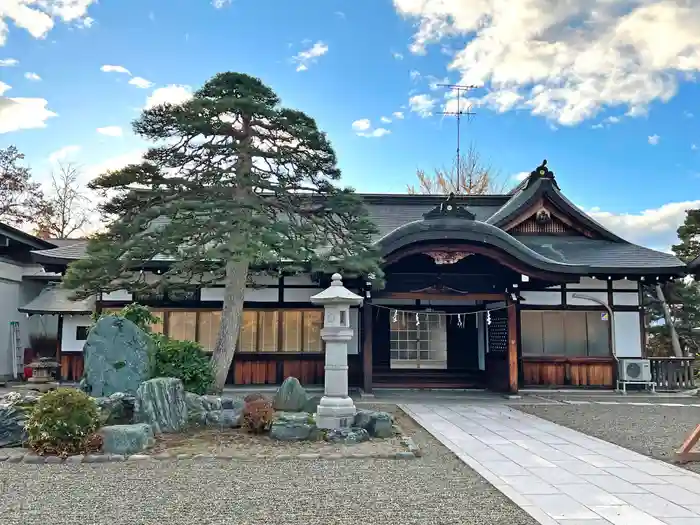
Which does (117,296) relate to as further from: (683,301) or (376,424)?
(683,301)

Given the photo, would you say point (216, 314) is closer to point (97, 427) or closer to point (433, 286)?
point (433, 286)

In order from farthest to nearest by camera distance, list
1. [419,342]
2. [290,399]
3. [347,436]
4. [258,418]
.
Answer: [419,342], [290,399], [258,418], [347,436]

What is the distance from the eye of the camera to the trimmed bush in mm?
7531

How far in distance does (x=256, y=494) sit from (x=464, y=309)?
10.3m

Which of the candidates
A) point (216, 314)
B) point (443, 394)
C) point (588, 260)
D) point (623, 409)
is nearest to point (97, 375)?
point (216, 314)

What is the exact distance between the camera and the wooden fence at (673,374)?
515 inches

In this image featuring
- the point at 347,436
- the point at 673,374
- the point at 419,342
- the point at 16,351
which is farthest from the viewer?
the point at 16,351

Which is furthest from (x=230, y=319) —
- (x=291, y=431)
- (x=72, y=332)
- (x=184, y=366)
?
(x=72, y=332)

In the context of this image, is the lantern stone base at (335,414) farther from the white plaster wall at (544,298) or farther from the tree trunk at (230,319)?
the white plaster wall at (544,298)

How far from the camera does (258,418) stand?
7.53 metres

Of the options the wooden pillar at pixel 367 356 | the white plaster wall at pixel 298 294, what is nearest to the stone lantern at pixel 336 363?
the wooden pillar at pixel 367 356

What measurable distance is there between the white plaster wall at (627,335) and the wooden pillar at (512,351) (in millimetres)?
2855

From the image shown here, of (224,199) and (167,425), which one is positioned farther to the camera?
(224,199)

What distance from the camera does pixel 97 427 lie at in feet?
21.5
